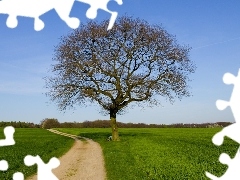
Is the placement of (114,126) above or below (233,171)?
above

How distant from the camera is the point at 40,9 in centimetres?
657

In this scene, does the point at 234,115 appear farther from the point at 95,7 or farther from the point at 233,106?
the point at 95,7

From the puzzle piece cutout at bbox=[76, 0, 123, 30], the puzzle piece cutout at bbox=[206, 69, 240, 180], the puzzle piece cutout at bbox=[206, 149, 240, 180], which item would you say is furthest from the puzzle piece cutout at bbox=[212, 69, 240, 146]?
the puzzle piece cutout at bbox=[76, 0, 123, 30]

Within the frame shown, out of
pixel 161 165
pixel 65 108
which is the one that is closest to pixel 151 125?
pixel 65 108

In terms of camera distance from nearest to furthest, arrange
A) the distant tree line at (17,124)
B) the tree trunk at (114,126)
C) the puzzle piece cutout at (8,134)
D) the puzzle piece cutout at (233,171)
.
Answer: the puzzle piece cutout at (8,134)
the puzzle piece cutout at (233,171)
the tree trunk at (114,126)
the distant tree line at (17,124)

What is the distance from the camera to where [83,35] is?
44781mm

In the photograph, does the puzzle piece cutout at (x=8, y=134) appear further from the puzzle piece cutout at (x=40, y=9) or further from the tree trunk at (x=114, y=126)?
the tree trunk at (x=114, y=126)

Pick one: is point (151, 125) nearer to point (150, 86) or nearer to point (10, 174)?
point (150, 86)

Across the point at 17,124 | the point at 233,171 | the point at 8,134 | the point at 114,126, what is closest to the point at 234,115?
the point at 233,171

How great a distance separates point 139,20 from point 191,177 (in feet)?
101

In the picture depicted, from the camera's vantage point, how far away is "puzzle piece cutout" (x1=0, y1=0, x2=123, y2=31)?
20.6 feet

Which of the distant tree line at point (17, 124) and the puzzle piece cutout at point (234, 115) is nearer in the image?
the puzzle piece cutout at point (234, 115)

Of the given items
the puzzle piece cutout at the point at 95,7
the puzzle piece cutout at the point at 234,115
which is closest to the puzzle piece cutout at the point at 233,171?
the puzzle piece cutout at the point at 234,115

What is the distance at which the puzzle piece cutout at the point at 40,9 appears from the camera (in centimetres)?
628
